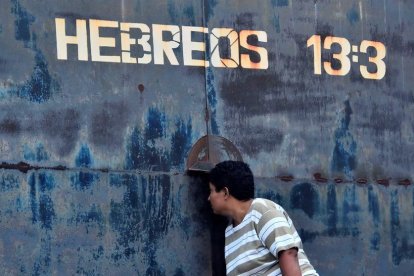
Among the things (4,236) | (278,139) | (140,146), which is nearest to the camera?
(4,236)

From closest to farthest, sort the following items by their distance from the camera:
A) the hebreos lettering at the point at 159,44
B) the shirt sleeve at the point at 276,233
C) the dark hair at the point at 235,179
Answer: the shirt sleeve at the point at 276,233, the dark hair at the point at 235,179, the hebreos lettering at the point at 159,44

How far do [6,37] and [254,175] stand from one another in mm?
1196

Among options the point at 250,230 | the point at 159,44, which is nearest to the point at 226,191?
the point at 250,230

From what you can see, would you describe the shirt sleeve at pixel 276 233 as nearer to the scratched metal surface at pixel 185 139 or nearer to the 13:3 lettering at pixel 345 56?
the scratched metal surface at pixel 185 139

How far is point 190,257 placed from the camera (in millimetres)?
4285

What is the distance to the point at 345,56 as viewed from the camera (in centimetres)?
468

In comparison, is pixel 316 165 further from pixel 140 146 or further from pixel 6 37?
pixel 6 37

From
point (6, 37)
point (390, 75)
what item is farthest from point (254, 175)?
point (6, 37)

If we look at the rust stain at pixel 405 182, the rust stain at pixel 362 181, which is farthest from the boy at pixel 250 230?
the rust stain at pixel 405 182

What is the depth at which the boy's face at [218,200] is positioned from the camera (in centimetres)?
404

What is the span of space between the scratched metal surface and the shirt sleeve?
1.69 ft

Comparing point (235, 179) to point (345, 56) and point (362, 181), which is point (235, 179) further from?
point (345, 56)

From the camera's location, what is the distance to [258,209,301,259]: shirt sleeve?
149 inches

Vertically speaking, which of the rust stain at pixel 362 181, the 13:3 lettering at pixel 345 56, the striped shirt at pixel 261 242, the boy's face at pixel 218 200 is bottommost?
the striped shirt at pixel 261 242
